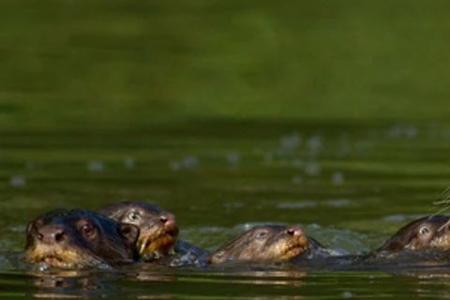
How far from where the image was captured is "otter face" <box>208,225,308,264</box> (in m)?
14.8

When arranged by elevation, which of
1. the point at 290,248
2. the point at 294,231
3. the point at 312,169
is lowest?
the point at 290,248

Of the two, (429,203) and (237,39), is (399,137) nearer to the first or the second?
(429,203)

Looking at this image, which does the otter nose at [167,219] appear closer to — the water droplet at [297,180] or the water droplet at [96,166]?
the water droplet at [297,180]

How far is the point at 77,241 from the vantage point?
1412 cm

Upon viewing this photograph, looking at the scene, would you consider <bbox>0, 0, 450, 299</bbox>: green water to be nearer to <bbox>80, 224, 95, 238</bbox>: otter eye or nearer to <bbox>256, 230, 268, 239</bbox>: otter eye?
<bbox>80, 224, 95, 238</bbox>: otter eye

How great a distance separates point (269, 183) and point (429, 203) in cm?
185

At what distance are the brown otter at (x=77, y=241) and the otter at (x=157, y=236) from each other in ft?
1.08

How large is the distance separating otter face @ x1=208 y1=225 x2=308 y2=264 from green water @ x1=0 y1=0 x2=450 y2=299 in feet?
1.89

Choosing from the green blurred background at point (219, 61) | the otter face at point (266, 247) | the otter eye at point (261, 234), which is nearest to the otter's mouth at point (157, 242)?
the otter face at point (266, 247)

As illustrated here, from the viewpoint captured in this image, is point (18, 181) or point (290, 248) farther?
point (18, 181)

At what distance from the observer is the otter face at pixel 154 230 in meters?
15.1

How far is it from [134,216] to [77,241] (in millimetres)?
1264

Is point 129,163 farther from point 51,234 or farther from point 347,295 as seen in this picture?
point 347,295

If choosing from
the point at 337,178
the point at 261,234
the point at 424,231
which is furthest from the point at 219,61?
the point at 424,231
